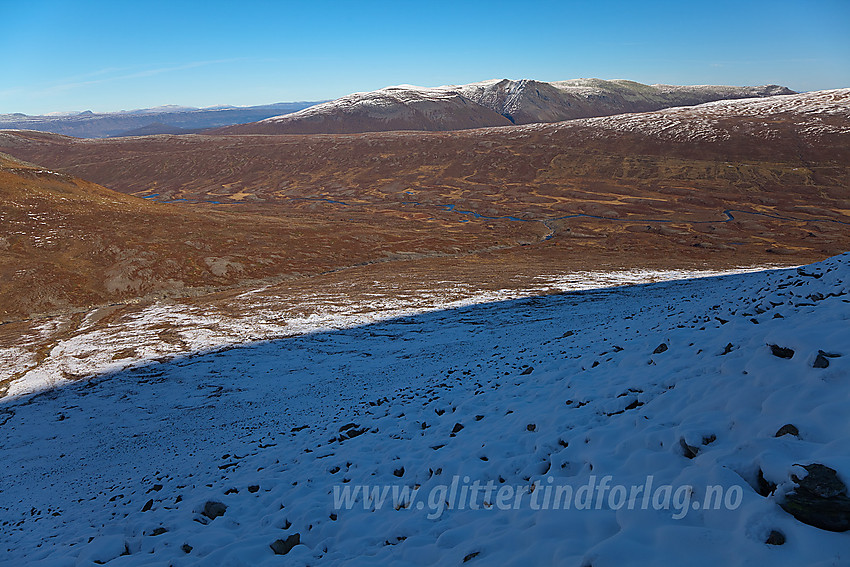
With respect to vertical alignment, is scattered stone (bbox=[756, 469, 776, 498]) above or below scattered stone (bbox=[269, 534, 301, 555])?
above

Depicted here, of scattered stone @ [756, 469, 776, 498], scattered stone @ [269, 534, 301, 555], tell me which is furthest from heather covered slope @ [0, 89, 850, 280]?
scattered stone @ [269, 534, 301, 555]

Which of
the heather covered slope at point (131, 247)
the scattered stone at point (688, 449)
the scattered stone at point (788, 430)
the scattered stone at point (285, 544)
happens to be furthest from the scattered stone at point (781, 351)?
the heather covered slope at point (131, 247)

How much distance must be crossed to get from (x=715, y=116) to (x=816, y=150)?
40.5 m

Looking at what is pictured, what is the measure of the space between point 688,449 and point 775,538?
2.25 m

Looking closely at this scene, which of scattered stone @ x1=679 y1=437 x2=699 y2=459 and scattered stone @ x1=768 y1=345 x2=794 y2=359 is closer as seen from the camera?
scattered stone @ x1=679 y1=437 x2=699 y2=459

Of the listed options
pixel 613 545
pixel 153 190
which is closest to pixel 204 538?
pixel 613 545

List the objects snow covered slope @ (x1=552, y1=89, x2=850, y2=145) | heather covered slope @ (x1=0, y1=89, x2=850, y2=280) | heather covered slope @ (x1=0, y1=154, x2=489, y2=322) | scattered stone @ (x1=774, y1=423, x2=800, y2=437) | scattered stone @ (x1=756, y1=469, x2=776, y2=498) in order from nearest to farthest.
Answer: scattered stone @ (x1=756, y1=469, x2=776, y2=498), scattered stone @ (x1=774, y1=423, x2=800, y2=437), heather covered slope @ (x1=0, y1=154, x2=489, y2=322), heather covered slope @ (x1=0, y1=89, x2=850, y2=280), snow covered slope @ (x1=552, y1=89, x2=850, y2=145)

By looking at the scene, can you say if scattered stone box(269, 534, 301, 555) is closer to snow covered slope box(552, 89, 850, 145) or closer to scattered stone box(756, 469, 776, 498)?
scattered stone box(756, 469, 776, 498)

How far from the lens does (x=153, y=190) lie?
146 metres

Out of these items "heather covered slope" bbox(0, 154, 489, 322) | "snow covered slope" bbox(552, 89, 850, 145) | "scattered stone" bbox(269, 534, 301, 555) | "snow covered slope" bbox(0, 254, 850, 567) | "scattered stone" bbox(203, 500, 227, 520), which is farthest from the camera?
"snow covered slope" bbox(552, 89, 850, 145)

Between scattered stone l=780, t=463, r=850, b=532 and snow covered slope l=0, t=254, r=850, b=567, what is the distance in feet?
0.31

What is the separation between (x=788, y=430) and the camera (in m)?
6.62

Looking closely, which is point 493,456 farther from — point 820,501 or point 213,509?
point 213,509

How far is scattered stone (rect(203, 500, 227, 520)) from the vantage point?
981 centimetres
